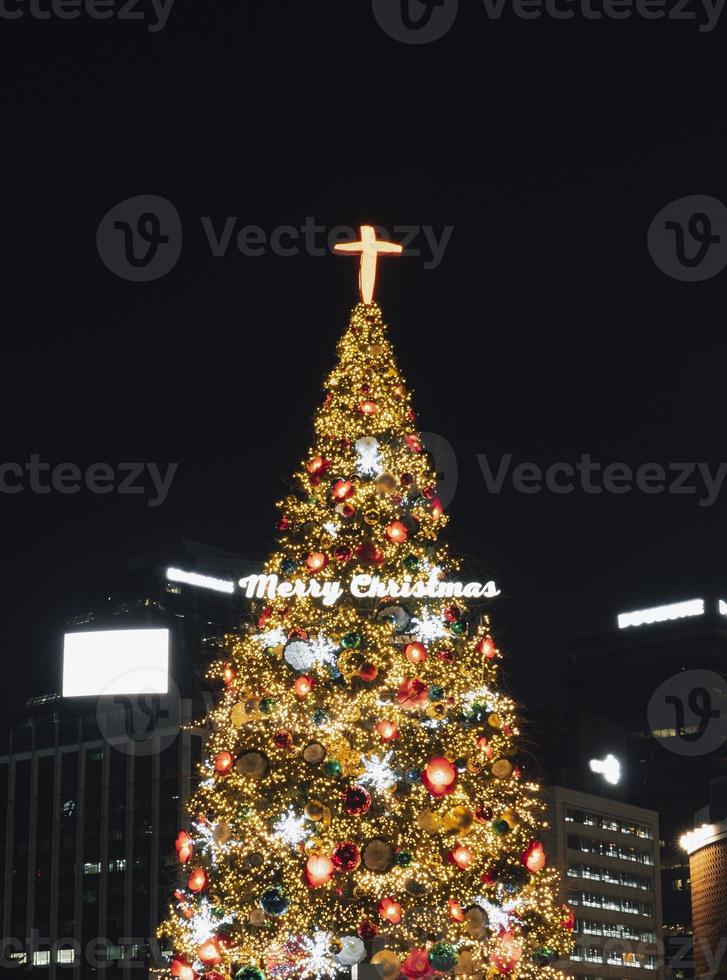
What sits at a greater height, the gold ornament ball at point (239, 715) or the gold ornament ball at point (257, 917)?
the gold ornament ball at point (239, 715)

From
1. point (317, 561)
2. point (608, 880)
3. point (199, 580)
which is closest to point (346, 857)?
point (317, 561)

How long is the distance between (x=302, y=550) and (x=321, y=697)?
2562 mm

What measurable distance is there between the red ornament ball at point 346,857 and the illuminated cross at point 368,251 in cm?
970

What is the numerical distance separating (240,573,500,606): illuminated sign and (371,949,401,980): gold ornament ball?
561cm

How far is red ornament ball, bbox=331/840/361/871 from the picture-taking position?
2353 centimetres

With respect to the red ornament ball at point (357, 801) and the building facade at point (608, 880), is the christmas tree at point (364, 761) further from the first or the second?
the building facade at point (608, 880)

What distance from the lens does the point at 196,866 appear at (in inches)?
989

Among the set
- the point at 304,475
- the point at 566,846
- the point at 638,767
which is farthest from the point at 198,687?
the point at 304,475

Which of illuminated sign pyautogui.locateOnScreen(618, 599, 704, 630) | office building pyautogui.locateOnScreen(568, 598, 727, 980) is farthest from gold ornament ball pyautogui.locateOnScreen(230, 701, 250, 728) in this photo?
illuminated sign pyautogui.locateOnScreen(618, 599, 704, 630)

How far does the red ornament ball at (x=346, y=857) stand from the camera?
2353 centimetres

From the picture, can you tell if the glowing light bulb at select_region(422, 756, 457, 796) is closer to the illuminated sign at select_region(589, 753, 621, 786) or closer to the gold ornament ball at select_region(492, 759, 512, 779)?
the gold ornament ball at select_region(492, 759, 512, 779)

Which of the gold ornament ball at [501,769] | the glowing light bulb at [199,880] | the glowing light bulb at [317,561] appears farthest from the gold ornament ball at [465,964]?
the glowing light bulb at [317,561]

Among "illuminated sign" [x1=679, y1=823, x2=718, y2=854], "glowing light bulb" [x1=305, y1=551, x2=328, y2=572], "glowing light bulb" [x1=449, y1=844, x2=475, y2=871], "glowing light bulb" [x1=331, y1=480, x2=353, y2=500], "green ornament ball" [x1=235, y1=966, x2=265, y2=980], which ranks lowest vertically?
"green ornament ball" [x1=235, y1=966, x2=265, y2=980]

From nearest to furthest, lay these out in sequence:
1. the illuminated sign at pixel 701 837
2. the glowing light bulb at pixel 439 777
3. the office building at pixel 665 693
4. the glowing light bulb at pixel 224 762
Result: the glowing light bulb at pixel 439 777 → the glowing light bulb at pixel 224 762 → the illuminated sign at pixel 701 837 → the office building at pixel 665 693
